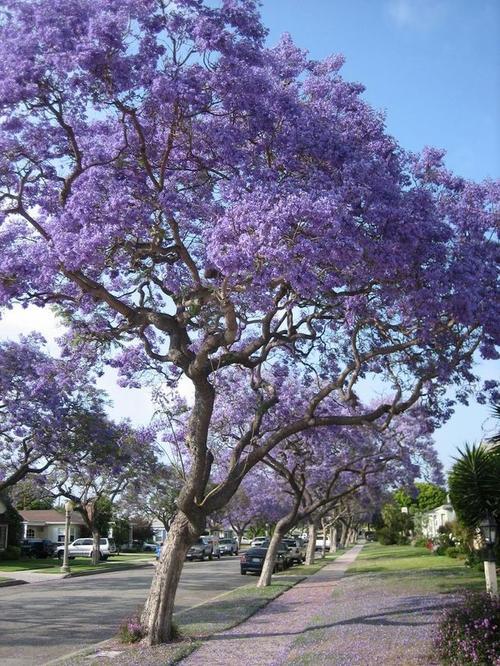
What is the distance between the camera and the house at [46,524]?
70875 mm

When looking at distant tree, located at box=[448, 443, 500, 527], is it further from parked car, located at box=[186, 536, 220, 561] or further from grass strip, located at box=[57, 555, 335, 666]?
parked car, located at box=[186, 536, 220, 561]

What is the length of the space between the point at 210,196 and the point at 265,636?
7731 millimetres

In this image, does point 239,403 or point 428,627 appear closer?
point 428,627

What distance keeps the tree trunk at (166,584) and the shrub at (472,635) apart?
455 cm

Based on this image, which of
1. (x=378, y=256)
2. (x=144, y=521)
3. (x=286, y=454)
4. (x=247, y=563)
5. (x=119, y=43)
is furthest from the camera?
(x=144, y=521)

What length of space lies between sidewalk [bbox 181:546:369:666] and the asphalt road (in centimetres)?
242

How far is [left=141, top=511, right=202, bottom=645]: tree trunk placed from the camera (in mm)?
12031

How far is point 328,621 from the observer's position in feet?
46.2

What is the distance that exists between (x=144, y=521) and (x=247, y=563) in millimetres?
45263

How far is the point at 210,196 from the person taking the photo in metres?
12.8

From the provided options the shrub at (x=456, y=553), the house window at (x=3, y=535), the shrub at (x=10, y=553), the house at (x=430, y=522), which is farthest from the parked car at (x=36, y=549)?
the house at (x=430, y=522)

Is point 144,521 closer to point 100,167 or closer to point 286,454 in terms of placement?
point 286,454

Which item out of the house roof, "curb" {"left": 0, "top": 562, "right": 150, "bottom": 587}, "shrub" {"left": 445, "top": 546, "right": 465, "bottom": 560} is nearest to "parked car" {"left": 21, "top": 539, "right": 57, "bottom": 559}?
"curb" {"left": 0, "top": 562, "right": 150, "bottom": 587}

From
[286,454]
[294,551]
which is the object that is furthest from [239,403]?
[294,551]
